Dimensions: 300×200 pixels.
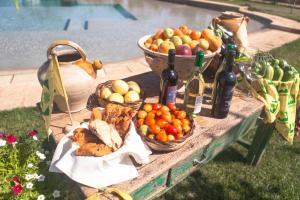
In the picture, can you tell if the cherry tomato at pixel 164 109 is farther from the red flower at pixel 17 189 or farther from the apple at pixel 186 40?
the red flower at pixel 17 189

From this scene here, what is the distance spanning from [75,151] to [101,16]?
1208cm

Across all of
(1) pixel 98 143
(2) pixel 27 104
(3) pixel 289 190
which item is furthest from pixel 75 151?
(2) pixel 27 104

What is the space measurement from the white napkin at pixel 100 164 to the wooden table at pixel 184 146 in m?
0.05

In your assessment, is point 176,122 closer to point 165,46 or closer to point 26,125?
point 165,46

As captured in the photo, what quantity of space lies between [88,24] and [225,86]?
9.76 meters

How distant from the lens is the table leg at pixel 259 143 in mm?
2898

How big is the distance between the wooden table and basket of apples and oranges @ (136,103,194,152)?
0.29 ft

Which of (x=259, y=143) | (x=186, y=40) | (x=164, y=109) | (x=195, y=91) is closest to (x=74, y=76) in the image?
(x=164, y=109)

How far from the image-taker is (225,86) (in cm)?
182

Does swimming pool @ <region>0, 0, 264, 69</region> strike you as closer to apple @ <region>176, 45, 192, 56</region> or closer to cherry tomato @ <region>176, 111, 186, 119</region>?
apple @ <region>176, 45, 192, 56</region>

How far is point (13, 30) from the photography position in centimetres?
930

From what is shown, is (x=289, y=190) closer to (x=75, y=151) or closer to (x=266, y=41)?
(x=75, y=151)

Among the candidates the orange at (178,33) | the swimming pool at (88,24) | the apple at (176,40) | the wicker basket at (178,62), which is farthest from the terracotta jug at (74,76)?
the swimming pool at (88,24)

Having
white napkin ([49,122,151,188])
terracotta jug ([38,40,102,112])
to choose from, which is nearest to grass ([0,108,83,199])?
terracotta jug ([38,40,102,112])
